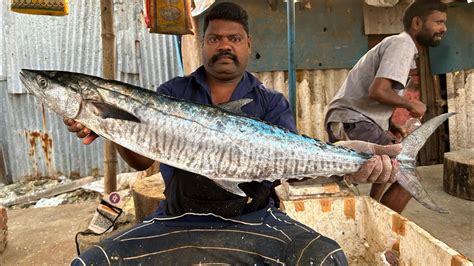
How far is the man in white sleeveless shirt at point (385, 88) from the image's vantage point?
3514 mm

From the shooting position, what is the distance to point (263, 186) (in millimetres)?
2674

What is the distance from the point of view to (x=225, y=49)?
9.18 feet

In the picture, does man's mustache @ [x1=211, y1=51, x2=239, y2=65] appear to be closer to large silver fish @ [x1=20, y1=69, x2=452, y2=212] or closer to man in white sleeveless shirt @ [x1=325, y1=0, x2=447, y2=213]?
large silver fish @ [x1=20, y1=69, x2=452, y2=212]

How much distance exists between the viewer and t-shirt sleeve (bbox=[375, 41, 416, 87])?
346 cm

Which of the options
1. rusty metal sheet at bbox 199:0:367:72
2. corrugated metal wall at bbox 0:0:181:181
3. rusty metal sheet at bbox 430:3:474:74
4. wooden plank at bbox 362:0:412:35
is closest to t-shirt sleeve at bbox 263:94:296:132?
rusty metal sheet at bbox 199:0:367:72

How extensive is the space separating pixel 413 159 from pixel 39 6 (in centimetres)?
428

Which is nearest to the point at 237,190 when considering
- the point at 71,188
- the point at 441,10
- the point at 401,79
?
the point at 401,79

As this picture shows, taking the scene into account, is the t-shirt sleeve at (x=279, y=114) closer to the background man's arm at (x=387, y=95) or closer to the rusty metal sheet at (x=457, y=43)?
the background man's arm at (x=387, y=95)

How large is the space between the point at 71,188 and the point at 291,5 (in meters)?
5.46

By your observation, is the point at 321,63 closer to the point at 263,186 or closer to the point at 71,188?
the point at 263,186

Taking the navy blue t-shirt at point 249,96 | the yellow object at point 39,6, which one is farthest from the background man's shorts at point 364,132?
the yellow object at point 39,6

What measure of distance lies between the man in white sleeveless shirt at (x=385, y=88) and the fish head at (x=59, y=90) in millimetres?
2597

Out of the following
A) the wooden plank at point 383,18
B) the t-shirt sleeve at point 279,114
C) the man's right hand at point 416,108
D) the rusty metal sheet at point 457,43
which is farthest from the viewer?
the rusty metal sheet at point 457,43

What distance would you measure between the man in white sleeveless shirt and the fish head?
8.52 feet
